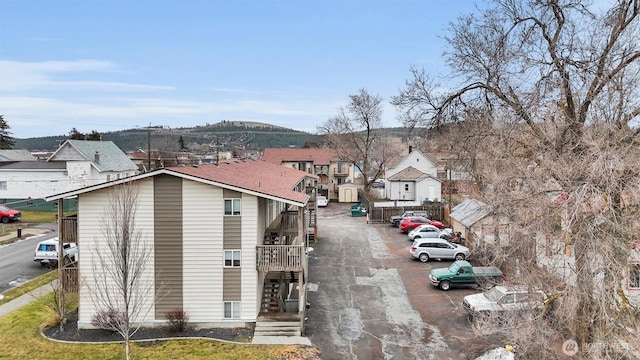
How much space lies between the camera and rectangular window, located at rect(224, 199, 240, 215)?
18.1 metres

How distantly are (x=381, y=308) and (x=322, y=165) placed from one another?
4358 cm

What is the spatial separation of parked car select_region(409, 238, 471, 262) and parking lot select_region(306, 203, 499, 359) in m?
0.49

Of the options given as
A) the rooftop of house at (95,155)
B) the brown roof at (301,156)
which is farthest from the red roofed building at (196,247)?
the brown roof at (301,156)

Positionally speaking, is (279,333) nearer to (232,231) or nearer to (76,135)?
(232,231)

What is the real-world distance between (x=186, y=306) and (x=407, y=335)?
8.74 metres

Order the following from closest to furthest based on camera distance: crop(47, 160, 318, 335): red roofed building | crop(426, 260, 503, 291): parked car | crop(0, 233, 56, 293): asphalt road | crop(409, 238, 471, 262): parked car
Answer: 1. crop(47, 160, 318, 335): red roofed building
2. crop(426, 260, 503, 291): parked car
3. crop(0, 233, 56, 293): asphalt road
4. crop(409, 238, 471, 262): parked car

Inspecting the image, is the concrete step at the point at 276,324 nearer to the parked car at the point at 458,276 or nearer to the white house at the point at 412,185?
the parked car at the point at 458,276

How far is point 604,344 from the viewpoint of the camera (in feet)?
35.5

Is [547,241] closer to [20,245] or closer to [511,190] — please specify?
[511,190]

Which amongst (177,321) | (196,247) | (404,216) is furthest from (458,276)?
(404,216)

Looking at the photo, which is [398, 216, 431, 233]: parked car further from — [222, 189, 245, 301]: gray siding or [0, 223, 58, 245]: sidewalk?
[0, 223, 58, 245]: sidewalk

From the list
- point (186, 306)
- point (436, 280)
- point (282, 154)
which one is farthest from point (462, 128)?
point (282, 154)

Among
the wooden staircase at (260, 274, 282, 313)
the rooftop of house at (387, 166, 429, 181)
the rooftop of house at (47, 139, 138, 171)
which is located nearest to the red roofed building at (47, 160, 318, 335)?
the wooden staircase at (260, 274, 282, 313)

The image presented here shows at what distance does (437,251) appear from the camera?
28.7 meters
